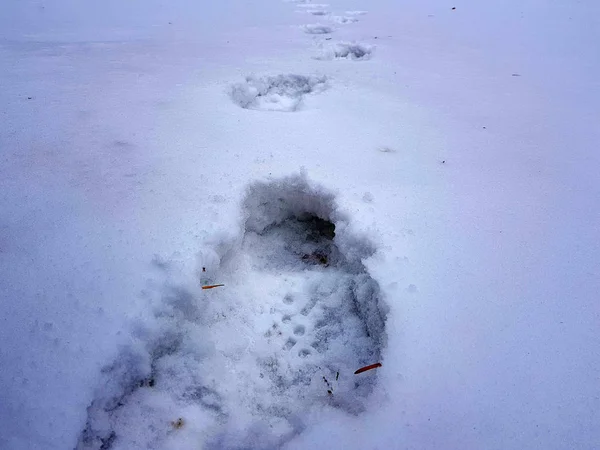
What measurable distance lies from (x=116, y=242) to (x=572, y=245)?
166 cm

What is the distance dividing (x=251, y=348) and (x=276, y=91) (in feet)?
5.93

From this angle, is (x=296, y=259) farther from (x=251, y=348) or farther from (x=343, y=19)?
(x=343, y=19)

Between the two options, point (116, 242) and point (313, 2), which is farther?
point (313, 2)

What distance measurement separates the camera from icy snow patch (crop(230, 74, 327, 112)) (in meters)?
2.42

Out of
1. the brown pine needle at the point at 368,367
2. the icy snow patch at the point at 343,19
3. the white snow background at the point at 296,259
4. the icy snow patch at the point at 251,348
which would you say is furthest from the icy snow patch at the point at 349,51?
the brown pine needle at the point at 368,367

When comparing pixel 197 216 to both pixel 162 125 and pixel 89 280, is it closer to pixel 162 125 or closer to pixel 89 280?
pixel 89 280

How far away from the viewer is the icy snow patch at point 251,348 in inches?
42.3

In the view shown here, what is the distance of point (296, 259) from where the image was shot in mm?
1668

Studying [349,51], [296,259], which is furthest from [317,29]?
[296,259]

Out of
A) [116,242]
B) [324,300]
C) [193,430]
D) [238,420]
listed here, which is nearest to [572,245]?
[324,300]

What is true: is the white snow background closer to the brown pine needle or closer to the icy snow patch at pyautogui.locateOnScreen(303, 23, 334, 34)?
the brown pine needle

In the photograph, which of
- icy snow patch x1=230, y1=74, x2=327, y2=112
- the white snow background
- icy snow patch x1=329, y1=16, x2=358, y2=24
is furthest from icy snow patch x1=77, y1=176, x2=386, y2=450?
icy snow patch x1=329, y1=16, x2=358, y2=24

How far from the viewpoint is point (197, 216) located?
147 cm

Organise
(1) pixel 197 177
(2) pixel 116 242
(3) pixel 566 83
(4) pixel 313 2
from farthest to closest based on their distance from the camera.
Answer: (4) pixel 313 2 → (3) pixel 566 83 → (1) pixel 197 177 → (2) pixel 116 242
